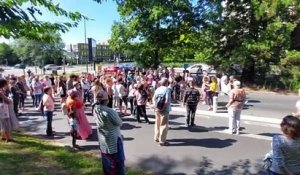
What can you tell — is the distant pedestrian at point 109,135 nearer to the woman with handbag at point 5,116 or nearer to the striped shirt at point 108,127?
the striped shirt at point 108,127

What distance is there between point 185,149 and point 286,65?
20530 mm

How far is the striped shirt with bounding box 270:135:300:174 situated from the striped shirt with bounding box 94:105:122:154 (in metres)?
2.77

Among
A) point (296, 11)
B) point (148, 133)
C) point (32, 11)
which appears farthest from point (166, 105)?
point (296, 11)

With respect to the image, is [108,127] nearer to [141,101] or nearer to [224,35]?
[141,101]

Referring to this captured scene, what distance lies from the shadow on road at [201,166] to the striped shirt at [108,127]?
204 centimetres

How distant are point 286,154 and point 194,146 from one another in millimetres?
5663

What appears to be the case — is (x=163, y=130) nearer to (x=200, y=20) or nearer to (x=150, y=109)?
(x=150, y=109)

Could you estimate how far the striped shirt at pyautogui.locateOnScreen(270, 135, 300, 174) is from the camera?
5100 mm

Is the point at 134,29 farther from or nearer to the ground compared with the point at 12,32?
farther from the ground

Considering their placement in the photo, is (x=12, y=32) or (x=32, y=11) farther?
(x=32, y=11)

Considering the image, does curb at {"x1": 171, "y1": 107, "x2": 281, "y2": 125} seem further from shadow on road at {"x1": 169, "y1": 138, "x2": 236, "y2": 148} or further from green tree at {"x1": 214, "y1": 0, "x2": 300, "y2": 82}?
green tree at {"x1": 214, "y1": 0, "x2": 300, "y2": 82}

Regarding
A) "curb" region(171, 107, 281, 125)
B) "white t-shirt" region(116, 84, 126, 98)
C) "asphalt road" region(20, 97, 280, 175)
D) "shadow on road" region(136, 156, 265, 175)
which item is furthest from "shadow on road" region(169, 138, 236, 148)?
"white t-shirt" region(116, 84, 126, 98)

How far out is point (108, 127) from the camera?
6914 millimetres

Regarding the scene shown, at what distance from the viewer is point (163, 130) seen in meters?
10.8
